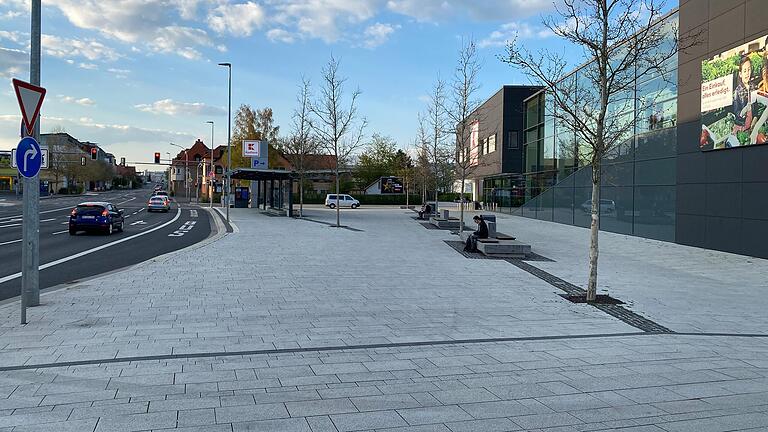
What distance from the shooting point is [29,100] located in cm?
788

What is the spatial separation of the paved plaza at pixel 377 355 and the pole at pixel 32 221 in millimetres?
357

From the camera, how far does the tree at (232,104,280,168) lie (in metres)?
68.3

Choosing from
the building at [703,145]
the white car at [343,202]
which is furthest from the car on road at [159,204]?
the building at [703,145]

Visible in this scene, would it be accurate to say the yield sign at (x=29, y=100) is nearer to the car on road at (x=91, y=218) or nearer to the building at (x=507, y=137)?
the car on road at (x=91, y=218)

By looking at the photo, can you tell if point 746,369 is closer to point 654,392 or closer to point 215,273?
point 654,392

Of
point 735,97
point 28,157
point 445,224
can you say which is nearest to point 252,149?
point 445,224

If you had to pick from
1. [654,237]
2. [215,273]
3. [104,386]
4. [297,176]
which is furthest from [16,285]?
[297,176]

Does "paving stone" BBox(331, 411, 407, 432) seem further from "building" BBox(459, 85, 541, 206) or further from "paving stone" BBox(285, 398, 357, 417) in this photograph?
"building" BBox(459, 85, 541, 206)

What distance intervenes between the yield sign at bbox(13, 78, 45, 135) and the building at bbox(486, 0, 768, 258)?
10.4 metres

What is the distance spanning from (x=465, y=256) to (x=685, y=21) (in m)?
12.3

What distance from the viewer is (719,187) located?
19.2 metres

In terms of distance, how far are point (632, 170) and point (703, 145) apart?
550 centimetres

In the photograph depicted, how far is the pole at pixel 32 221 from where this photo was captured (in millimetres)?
7988

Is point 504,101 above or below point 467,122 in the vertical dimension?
above
